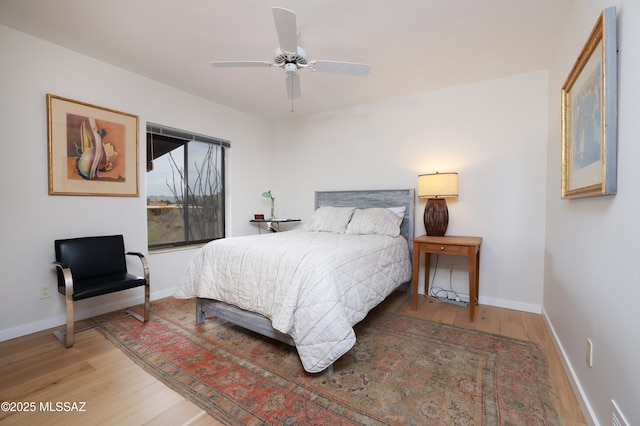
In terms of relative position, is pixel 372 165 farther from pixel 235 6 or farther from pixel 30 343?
pixel 30 343

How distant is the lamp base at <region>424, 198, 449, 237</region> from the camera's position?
3.04 metres

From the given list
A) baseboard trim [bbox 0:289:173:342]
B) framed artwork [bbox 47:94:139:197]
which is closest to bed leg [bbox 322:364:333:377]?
baseboard trim [bbox 0:289:173:342]

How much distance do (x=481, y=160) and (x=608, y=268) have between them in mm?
2080

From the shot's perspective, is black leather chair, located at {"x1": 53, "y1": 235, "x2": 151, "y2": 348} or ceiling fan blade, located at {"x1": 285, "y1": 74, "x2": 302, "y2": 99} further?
ceiling fan blade, located at {"x1": 285, "y1": 74, "x2": 302, "y2": 99}

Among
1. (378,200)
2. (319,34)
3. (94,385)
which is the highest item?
(319,34)

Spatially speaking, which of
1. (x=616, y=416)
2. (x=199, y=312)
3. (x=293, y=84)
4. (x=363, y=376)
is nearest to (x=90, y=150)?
(x=199, y=312)

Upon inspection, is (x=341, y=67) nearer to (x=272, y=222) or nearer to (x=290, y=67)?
(x=290, y=67)

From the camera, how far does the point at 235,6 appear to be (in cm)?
190

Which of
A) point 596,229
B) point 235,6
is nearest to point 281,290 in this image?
point 596,229

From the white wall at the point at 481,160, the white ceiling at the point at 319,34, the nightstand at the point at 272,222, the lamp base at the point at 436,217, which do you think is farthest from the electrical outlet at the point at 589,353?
the nightstand at the point at 272,222

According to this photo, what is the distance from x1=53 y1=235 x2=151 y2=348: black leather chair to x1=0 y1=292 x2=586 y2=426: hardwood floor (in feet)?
0.63

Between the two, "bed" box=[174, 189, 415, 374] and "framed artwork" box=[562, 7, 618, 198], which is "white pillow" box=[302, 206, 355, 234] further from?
"framed artwork" box=[562, 7, 618, 198]

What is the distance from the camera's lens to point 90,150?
8.68 ft

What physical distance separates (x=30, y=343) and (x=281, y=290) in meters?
2.12
